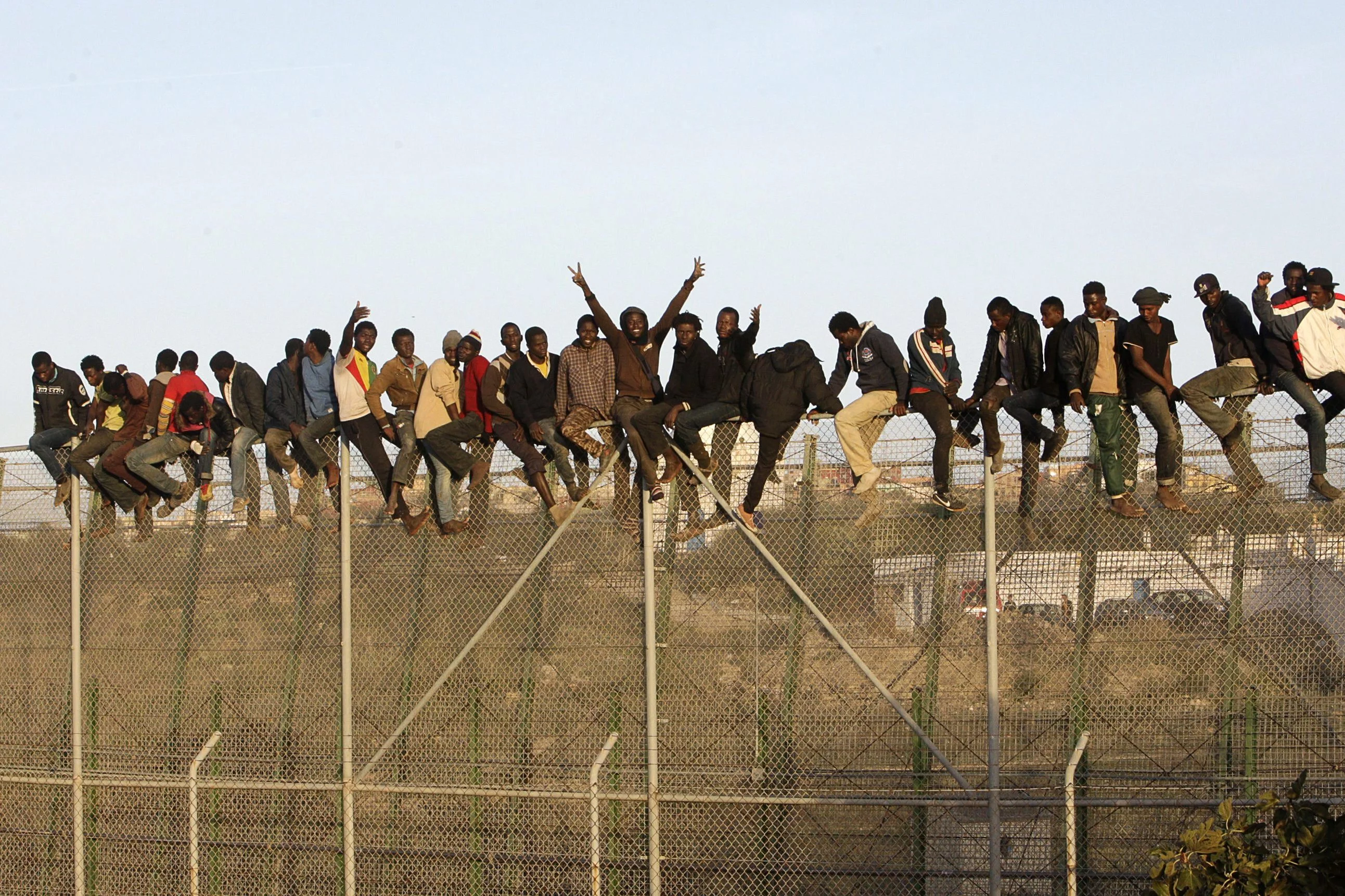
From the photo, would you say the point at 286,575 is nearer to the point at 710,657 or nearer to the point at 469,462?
the point at 469,462

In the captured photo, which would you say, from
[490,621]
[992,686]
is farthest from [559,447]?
[992,686]

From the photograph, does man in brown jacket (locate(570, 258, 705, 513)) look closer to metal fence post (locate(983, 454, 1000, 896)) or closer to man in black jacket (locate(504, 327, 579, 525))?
man in black jacket (locate(504, 327, 579, 525))

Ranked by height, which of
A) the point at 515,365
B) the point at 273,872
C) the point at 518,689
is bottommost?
the point at 273,872

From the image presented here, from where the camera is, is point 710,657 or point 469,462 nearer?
point 710,657

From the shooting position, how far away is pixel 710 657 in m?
11.9

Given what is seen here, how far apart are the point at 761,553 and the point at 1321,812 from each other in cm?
482

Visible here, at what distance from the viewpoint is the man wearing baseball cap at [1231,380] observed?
1097 centimetres

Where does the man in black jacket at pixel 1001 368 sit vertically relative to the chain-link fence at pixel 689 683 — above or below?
above

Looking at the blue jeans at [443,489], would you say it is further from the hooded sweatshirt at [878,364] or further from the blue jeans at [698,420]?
the hooded sweatshirt at [878,364]

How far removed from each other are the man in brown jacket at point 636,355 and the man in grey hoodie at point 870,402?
1.42 meters

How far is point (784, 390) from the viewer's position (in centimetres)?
1187

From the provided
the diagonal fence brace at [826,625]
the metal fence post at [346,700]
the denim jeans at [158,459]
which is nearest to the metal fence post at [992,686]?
the diagonal fence brace at [826,625]

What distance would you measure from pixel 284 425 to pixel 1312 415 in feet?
26.2

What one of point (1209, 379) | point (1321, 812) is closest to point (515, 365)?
point (1209, 379)
